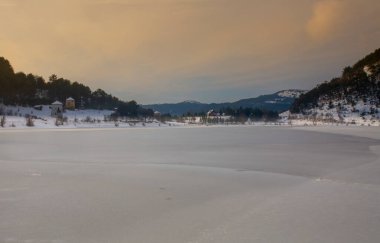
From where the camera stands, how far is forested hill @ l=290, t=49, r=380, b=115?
85.2 meters

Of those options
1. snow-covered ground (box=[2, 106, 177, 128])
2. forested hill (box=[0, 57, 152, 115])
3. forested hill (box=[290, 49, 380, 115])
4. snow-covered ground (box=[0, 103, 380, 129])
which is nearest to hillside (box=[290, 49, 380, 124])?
forested hill (box=[290, 49, 380, 115])

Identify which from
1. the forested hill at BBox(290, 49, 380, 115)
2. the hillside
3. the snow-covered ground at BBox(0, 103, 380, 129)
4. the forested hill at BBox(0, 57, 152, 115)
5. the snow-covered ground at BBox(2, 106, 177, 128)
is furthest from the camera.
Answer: the forested hill at BBox(290, 49, 380, 115)

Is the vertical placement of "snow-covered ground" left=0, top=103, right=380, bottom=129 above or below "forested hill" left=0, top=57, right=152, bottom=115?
below

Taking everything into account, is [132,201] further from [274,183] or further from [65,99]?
[65,99]

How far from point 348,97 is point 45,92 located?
64054mm

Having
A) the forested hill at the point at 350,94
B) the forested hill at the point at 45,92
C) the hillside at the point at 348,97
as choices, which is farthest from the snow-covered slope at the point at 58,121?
the forested hill at the point at 350,94

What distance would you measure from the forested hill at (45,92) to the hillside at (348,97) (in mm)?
40833

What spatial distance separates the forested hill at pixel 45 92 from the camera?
57.5m

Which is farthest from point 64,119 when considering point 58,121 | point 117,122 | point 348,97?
point 348,97

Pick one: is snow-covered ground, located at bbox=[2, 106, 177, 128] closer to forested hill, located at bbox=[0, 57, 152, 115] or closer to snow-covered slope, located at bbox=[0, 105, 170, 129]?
snow-covered slope, located at bbox=[0, 105, 170, 129]

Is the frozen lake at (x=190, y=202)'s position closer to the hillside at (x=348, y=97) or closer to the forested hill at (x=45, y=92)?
the forested hill at (x=45, y=92)

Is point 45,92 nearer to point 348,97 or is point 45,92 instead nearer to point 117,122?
point 117,122

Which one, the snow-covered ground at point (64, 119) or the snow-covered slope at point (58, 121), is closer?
the snow-covered slope at point (58, 121)

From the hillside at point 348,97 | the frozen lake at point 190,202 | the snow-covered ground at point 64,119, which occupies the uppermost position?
the hillside at point 348,97
